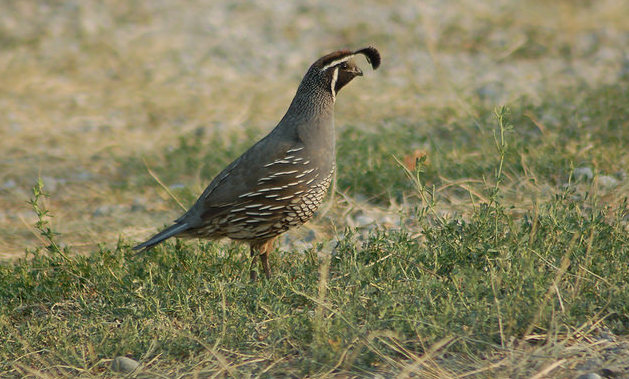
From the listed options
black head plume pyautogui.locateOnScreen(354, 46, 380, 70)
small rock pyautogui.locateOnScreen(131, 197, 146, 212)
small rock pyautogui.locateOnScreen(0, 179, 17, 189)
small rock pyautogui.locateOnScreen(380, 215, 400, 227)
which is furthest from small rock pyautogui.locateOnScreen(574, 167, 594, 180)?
small rock pyautogui.locateOnScreen(0, 179, 17, 189)

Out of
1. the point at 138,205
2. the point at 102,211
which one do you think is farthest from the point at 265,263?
the point at 102,211

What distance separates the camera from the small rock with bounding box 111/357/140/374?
3355mm

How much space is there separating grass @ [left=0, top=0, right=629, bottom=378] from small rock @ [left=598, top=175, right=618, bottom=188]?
1 centimetres

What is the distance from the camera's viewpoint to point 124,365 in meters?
3.37

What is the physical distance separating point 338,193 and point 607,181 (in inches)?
70.9

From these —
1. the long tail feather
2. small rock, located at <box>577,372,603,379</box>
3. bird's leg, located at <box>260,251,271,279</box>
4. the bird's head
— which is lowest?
small rock, located at <box>577,372,603,379</box>

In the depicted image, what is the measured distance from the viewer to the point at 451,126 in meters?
6.82

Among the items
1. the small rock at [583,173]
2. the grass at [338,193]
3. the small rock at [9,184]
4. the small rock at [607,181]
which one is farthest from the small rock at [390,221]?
the small rock at [9,184]

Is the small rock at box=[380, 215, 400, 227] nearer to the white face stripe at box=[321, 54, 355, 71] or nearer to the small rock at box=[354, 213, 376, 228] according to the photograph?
the small rock at box=[354, 213, 376, 228]

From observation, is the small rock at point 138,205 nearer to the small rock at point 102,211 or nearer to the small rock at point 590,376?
the small rock at point 102,211

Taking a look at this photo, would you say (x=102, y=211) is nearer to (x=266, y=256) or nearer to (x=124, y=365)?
(x=266, y=256)

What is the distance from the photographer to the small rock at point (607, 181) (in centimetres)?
501

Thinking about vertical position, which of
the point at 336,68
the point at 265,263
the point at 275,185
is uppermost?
the point at 336,68

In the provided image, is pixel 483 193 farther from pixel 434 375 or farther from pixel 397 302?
pixel 434 375
